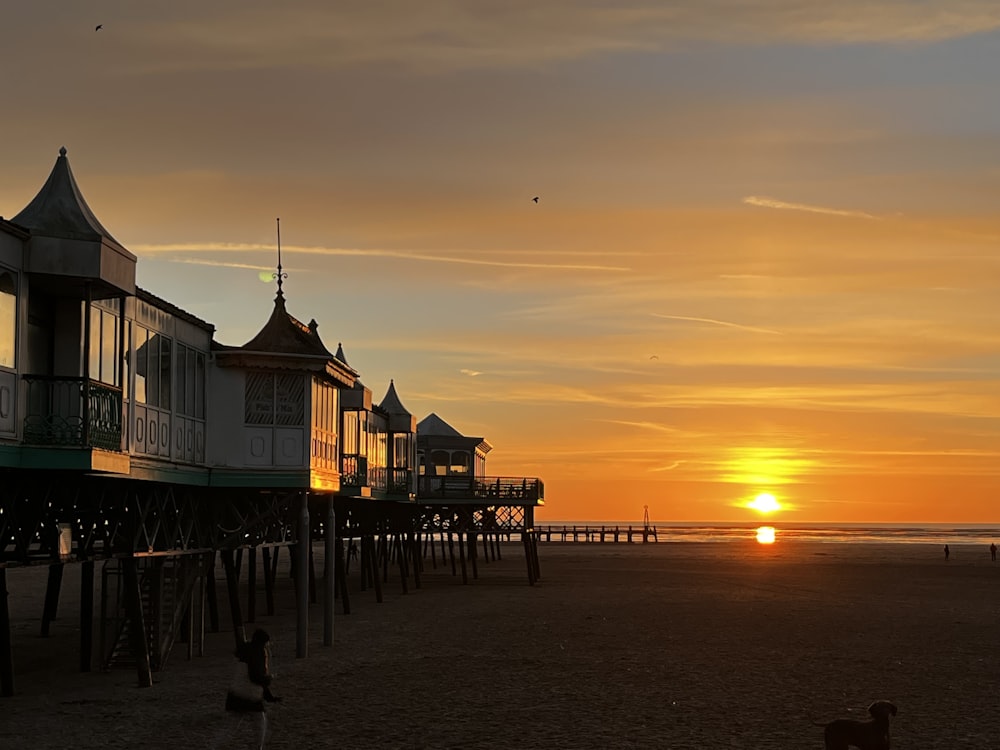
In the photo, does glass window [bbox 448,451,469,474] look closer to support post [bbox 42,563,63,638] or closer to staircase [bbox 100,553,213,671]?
support post [bbox 42,563,63,638]

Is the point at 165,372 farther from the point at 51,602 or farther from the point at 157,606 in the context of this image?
the point at 51,602

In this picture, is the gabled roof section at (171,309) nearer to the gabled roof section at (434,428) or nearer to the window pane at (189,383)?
the window pane at (189,383)

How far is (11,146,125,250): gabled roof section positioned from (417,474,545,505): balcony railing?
119 ft

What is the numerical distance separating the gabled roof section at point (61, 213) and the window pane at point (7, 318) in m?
0.88

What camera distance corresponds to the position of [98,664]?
2767cm

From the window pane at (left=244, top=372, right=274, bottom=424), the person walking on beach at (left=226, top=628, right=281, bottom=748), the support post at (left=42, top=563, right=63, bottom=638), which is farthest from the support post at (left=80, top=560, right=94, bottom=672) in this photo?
the person walking on beach at (left=226, top=628, right=281, bottom=748)

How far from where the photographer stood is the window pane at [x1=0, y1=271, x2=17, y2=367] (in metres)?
18.2

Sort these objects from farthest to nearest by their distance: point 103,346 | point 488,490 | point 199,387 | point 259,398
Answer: point 488,490
point 259,398
point 199,387
point 103,346

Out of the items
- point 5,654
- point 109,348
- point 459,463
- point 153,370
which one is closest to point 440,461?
point 459,463

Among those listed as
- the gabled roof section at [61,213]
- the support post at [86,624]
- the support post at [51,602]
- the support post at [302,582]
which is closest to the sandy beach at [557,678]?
the support post at [302,582]

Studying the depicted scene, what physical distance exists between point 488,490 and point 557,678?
31.2m

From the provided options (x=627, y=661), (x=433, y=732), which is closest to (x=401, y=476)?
(x=627, y=661)

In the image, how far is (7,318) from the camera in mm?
18312

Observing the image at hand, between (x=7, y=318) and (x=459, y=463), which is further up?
(x=7, y=318)
